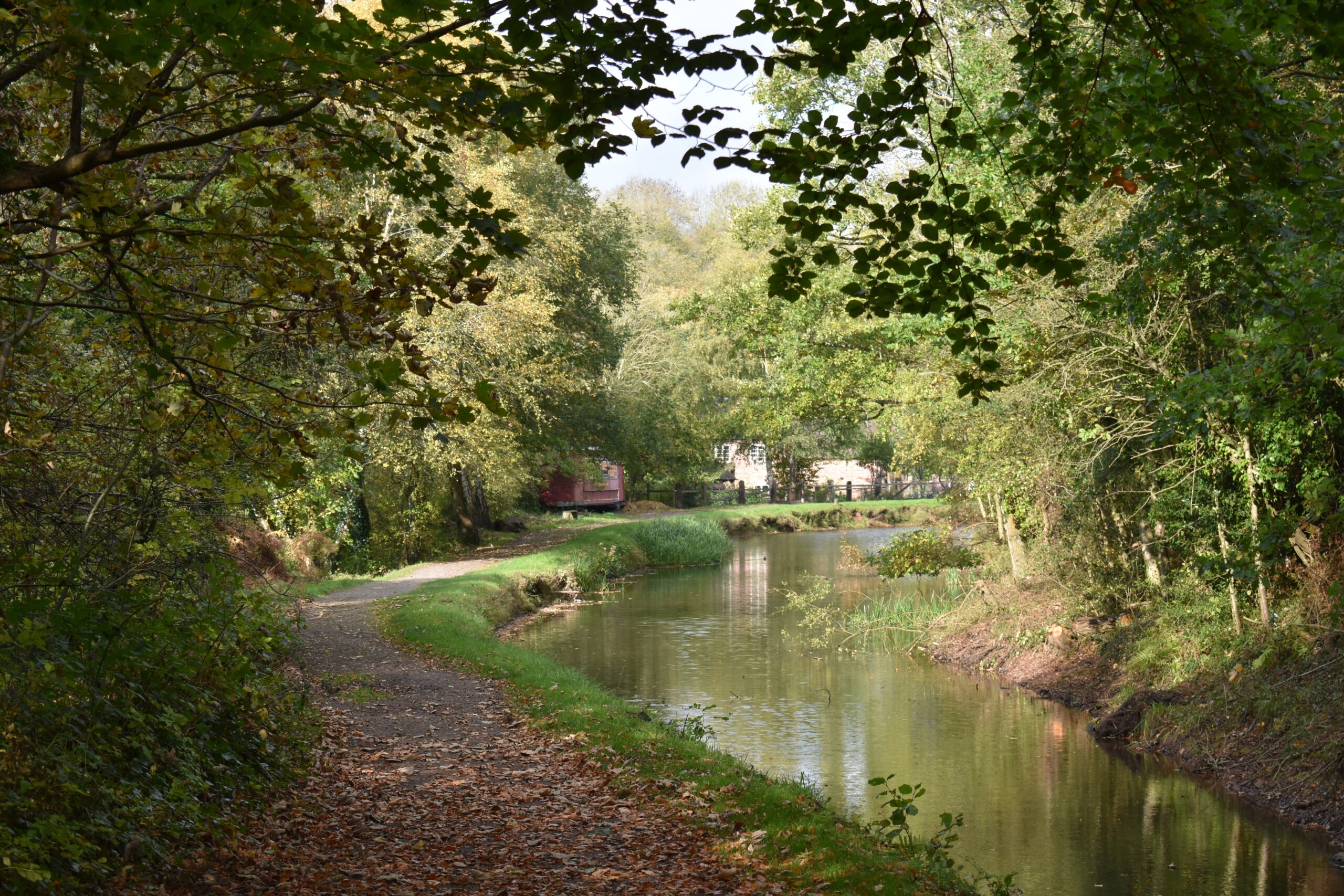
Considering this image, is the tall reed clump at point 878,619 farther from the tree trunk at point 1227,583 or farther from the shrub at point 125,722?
the shrub at point 125,722

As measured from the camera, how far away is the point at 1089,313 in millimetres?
12047

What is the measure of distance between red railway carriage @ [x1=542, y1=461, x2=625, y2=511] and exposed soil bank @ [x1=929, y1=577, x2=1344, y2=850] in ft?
85.1

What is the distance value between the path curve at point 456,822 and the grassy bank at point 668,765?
257 mm

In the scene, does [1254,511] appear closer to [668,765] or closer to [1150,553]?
[1150,553]

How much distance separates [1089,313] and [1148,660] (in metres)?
4.86

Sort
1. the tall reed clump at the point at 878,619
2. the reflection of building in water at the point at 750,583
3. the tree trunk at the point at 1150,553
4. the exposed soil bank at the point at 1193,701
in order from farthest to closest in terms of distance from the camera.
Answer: the reflection of building in water at the point at 750,583, the tall reed clump at the point at 878,619, the tree trunk at the point at 1150,553, the exposed soil bank at the point at 1193,701

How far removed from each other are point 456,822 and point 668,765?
217cm

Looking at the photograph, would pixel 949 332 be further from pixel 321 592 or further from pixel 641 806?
pixel 321 592

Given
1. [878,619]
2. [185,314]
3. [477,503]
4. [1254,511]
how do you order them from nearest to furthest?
[185,314], [1254,511], [878,619], [477,503]

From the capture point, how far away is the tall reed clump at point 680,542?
107 ft

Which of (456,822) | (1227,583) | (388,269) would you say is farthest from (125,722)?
(1227,583)

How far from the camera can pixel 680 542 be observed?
110 ft

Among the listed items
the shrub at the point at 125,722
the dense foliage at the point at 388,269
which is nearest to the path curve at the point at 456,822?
the shrub at the point at 125,722

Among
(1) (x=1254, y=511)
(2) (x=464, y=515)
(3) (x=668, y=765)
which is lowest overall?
(3) (x=668, y=765)
